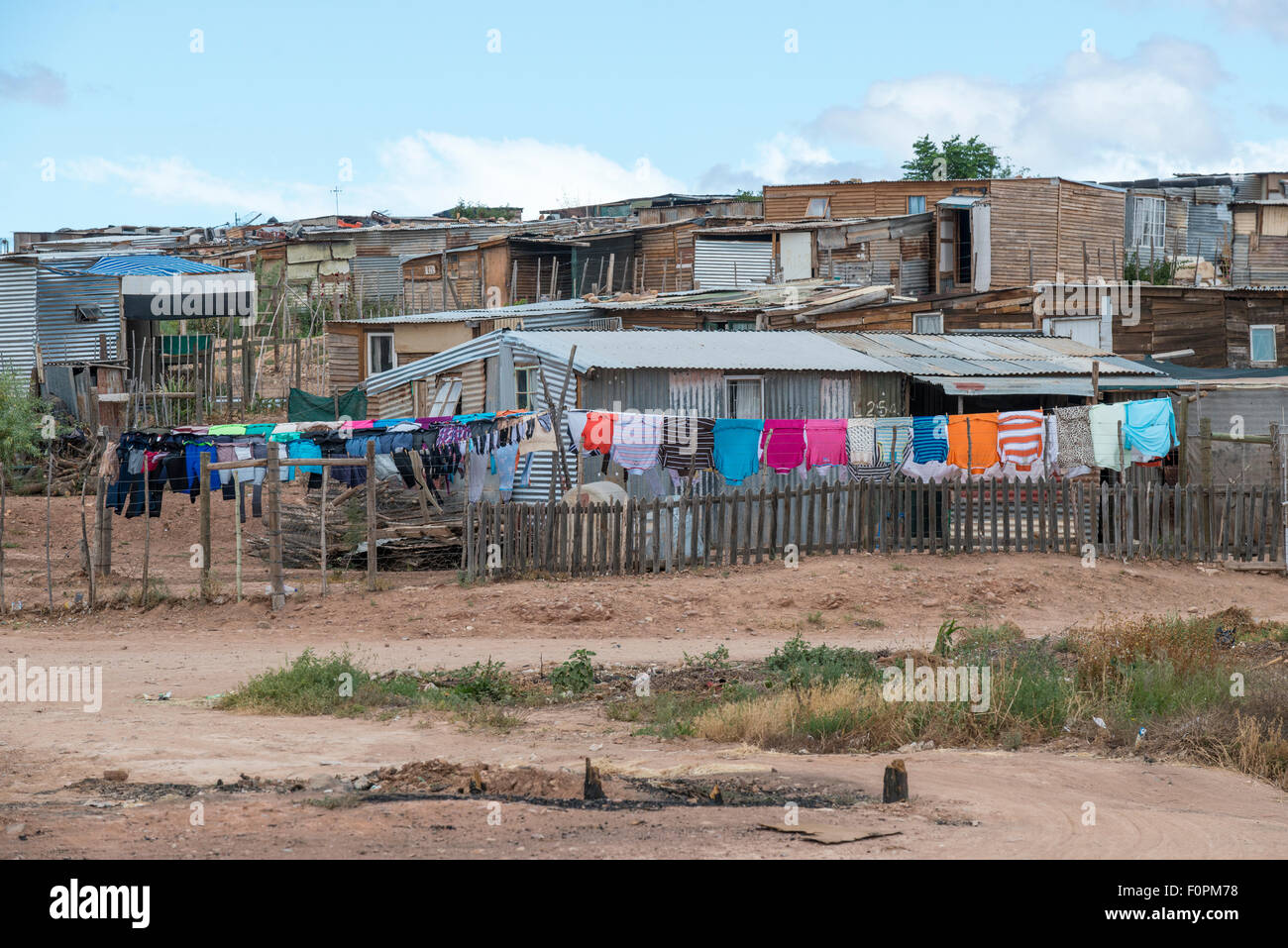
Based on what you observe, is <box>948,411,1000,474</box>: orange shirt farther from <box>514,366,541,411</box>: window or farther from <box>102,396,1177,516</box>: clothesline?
<box>514,366,541,411</box>: window

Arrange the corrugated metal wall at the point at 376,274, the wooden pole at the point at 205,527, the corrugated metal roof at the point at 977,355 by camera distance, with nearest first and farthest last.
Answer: the wooden pole at the point at 205,527 → the corrugated metal roof at the point at 977,355 → the corrugated metal wall at the point at 376,274

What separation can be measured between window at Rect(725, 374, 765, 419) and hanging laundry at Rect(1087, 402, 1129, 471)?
16.6 feet

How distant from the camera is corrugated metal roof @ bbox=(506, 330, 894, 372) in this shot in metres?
19.6

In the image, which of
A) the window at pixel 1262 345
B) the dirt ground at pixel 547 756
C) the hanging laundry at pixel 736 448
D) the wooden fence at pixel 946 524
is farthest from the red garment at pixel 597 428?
the window at pixel 1262 345

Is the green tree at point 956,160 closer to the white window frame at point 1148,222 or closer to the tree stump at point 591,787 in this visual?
the white window frame at point 1148,222

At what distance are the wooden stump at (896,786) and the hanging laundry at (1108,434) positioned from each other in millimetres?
12623

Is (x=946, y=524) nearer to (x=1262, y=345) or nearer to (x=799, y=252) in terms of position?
(x=1262, y=345)

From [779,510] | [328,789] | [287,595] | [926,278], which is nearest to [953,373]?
[779,510]

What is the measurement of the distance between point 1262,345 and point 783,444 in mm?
19657

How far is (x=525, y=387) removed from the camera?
20297mm

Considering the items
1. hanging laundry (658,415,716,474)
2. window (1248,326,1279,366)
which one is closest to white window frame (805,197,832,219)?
window (1248,326,1279,366)

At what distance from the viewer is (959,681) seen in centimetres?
1069

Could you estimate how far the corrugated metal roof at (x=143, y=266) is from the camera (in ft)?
96.0

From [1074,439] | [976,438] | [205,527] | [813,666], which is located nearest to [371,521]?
[205,527]
